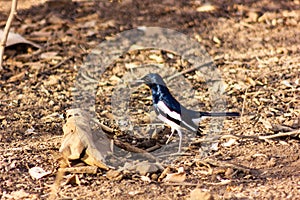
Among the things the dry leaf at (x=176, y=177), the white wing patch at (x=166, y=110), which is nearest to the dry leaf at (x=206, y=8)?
the white wing patch at (x=166, y=110)

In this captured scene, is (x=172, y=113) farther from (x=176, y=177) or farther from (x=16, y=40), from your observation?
(x=16, y=40)

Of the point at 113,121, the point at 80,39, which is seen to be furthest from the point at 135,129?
the point at 80,39

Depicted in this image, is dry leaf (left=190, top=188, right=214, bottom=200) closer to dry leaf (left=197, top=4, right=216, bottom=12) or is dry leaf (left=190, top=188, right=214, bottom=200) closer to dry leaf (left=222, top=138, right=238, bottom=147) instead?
dry leaf (left=222, top=138, right=238, bottom=147)

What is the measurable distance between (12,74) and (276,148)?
3.04m

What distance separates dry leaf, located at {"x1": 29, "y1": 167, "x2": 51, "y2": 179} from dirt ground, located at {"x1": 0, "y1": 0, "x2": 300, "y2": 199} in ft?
0.12

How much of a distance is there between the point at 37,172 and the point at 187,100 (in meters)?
1.95

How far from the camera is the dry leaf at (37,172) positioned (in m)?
4.53

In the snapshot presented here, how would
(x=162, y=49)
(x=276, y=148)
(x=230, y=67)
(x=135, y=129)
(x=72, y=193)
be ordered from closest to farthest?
(x=72, y=193), (x=276, y=148), (x=135, y=129), (x=230, y=67), (x=162, y=49)

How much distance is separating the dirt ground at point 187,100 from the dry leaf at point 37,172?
38mm

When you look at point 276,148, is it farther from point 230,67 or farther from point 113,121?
point 230,67

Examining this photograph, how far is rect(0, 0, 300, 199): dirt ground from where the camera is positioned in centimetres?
438

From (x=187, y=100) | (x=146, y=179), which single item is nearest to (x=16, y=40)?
(x=187, y=100)

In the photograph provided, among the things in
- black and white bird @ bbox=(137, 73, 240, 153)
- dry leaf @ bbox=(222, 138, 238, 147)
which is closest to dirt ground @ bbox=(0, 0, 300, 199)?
dry leaf @ bbox=(222, 138, 238, 147)

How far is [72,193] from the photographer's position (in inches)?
168
